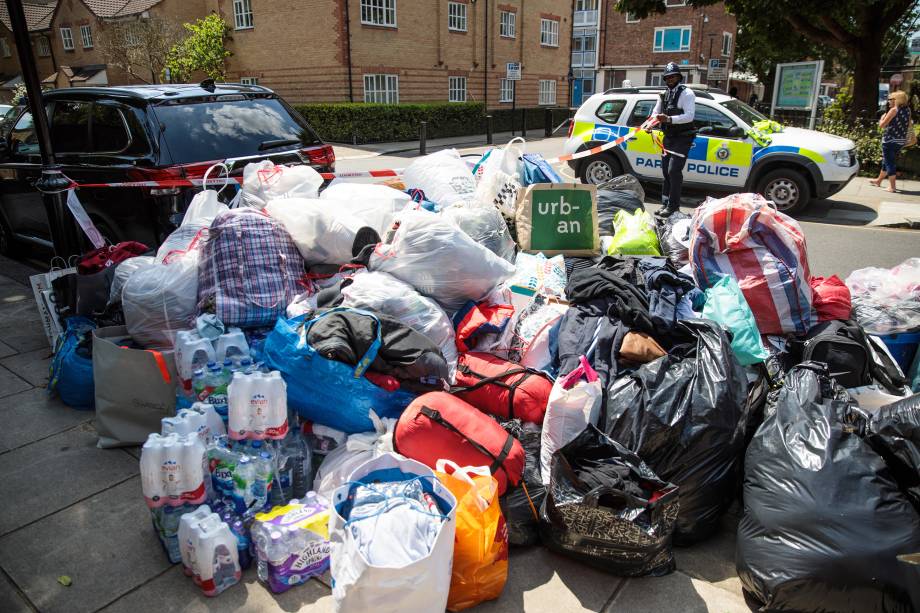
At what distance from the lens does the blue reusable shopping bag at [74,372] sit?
12.2 ft

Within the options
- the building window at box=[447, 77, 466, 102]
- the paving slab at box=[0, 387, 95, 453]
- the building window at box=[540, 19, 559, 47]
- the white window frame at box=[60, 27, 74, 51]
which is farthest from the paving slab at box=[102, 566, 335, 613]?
the white window frame at box=[60, 27, 74, 51]

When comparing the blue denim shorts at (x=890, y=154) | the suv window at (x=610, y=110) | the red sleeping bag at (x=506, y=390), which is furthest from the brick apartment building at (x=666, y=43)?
the red sleeping bag at (x=506, y=390)

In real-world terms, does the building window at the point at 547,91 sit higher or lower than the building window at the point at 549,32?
lower

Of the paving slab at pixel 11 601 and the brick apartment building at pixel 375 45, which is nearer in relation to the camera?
the paving slab at pixel 11 601

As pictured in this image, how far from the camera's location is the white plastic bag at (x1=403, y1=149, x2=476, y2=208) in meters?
5.28

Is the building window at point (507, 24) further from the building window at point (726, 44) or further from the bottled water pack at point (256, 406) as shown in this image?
the bottled water pack at point (256, 406)

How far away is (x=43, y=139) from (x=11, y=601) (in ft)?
11.9

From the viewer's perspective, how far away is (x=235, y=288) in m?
3.56

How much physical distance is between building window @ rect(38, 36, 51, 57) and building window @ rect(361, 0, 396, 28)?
86.2 feet

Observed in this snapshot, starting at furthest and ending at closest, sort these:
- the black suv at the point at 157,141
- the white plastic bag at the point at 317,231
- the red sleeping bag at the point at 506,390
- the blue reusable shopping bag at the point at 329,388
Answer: the black suv at the point at 157,141, the white plastic bag at the point at 317,231, the red sleeping bag at the point at 506,390, the blue reusable shopping bag at the point at 329,388

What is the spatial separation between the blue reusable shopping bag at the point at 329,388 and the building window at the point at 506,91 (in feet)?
94.4

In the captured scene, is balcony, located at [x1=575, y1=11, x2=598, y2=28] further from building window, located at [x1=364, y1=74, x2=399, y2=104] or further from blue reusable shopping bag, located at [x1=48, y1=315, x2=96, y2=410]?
blue reusable shopping bag, located at [x1=48, y1=315, x2=96, y2=410]

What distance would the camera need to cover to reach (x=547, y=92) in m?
33.3

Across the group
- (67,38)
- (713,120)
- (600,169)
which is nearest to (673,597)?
(713,120)
